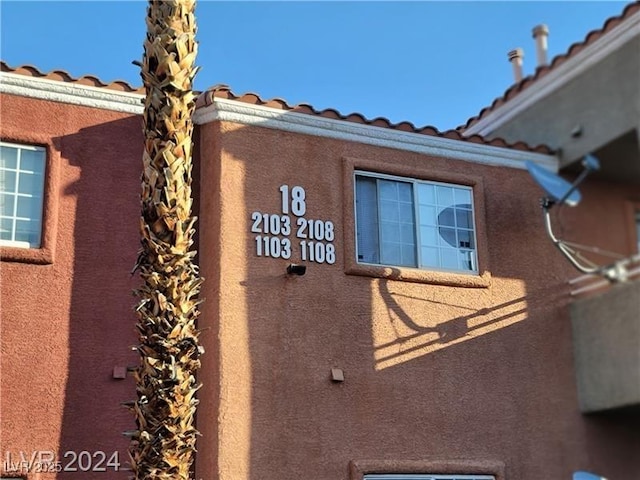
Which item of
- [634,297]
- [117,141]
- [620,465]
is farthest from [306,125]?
[620,465]

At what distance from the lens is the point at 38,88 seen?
11.2 m

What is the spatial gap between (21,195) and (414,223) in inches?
198

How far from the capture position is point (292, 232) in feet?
38.7

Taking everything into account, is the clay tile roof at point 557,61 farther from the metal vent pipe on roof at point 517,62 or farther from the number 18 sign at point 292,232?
the number 18 sign at point 292,232

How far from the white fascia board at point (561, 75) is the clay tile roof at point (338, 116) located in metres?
1.07

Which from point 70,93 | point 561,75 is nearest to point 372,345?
point 70,93

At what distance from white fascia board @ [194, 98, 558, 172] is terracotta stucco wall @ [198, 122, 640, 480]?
0.40 feet

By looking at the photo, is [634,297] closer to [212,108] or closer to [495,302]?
[495,302]

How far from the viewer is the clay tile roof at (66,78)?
1117 cm

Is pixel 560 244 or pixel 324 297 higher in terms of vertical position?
pixel 560 244

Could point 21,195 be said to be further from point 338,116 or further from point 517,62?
point 517,62

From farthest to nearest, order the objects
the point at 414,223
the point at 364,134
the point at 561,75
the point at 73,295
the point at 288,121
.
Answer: the point at 561,75, the point at 414,223, the point at 364,134, the point at 288,121, the point at 73,295

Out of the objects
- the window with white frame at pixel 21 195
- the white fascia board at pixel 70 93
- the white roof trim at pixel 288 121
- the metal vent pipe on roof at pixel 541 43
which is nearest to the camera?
the window with white frame at pixel 21 195

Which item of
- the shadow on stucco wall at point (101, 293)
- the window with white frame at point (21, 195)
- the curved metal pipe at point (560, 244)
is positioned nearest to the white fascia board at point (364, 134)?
the shadow on stucco wall at point (101, 293)
